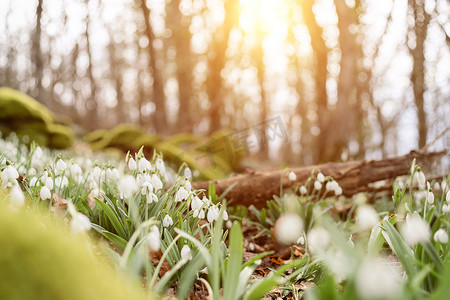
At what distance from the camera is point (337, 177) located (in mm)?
4129

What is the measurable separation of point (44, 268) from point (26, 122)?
7.71 meters

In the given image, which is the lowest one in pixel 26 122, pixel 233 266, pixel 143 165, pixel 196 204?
pixel 233 266

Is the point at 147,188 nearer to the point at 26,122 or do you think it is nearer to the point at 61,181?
the point at 61,181

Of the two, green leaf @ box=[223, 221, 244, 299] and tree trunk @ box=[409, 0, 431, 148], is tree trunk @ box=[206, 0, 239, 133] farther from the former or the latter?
green leaf @ box=[223, 221, 244, 299]

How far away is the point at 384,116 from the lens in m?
17.5

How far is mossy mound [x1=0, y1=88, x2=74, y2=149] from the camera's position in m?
7.49

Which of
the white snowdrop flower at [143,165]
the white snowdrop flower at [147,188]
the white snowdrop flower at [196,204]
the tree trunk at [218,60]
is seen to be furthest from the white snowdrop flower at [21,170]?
the tree trunk at [218,60]

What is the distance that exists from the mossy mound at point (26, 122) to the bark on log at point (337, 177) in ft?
17.1

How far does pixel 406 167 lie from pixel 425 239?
9.29 ft

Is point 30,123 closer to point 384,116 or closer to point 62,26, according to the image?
point 62,26

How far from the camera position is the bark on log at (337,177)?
398 cm

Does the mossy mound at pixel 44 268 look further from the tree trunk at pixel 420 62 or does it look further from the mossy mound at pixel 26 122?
the tree trunk at pixel 420 62

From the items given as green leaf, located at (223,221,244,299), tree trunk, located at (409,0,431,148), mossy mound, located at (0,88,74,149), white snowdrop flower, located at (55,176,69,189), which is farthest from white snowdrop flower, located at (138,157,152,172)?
tree trunk, located at (409,0,431,148)

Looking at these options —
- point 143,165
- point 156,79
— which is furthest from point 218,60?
point 143,165
